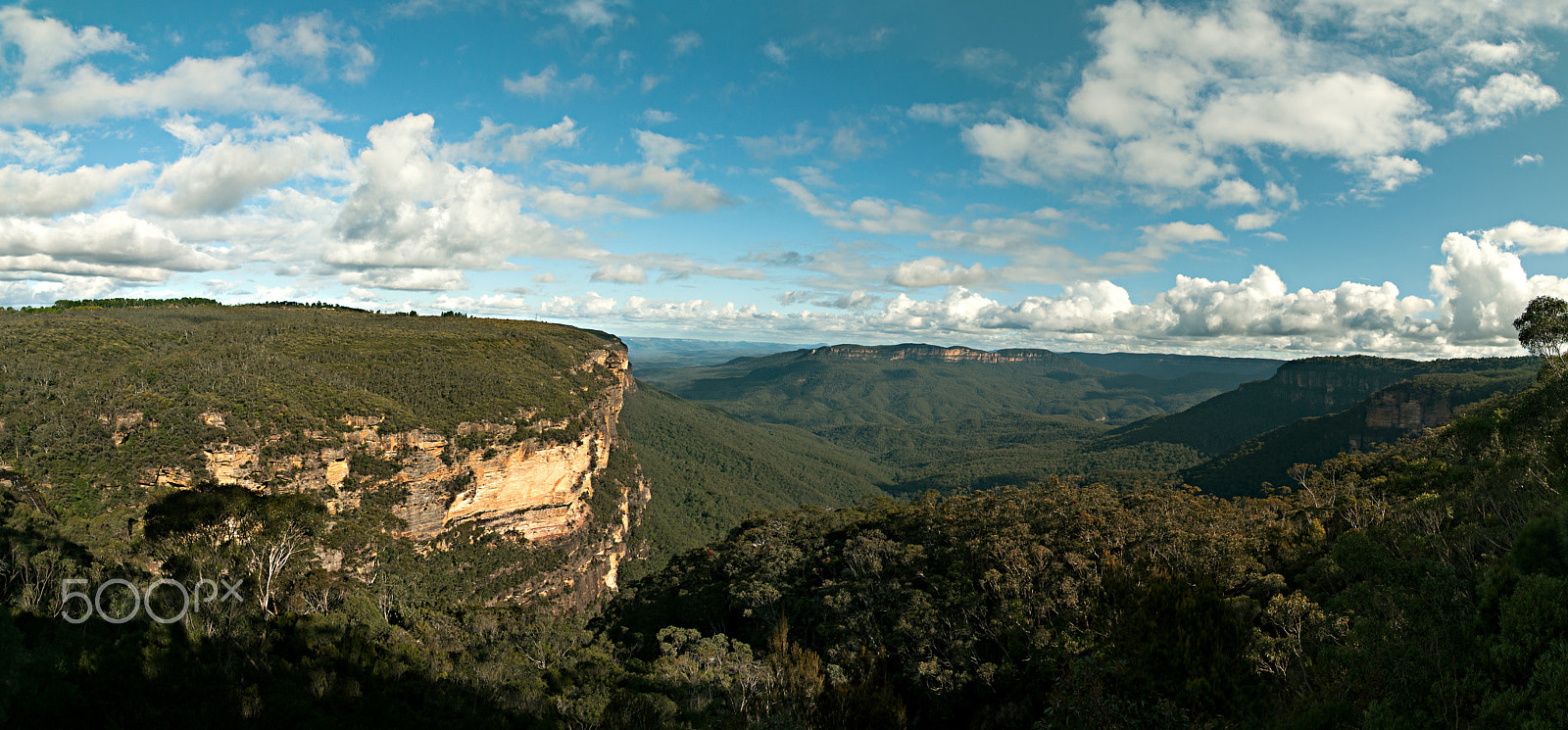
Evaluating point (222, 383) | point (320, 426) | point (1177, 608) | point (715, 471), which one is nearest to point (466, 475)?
point (320, 426)

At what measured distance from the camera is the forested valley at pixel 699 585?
13.2 metres

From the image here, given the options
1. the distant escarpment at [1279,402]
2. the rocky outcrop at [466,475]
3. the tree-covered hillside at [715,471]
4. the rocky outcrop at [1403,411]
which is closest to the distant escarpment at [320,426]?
the rocky outcrop at [466,475]

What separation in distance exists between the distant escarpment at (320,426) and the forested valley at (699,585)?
0.32m

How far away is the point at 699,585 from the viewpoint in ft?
140

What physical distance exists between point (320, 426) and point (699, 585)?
32938 mm

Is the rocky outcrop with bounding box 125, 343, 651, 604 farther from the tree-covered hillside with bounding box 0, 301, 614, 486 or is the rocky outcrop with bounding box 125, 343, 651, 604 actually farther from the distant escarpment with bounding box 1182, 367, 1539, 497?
the distant escarpment with bounding box 1182, 367, 1539, 497

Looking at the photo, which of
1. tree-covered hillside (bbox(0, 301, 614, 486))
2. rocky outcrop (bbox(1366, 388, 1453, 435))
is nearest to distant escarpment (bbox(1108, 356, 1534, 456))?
rocky outcrop (bbox(1366, 388, 1453, 435))

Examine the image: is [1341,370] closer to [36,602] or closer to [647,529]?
[647,529]

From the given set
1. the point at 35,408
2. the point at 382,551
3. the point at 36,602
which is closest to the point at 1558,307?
the point at 36,602

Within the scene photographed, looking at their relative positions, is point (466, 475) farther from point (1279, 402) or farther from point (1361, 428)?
point (1279, 402)

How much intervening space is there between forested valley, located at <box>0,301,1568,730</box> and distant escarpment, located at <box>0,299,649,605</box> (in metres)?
0.32

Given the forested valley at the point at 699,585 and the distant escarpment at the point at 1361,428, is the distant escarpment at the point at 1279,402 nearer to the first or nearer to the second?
the distant escarpment at the point at 1361,428

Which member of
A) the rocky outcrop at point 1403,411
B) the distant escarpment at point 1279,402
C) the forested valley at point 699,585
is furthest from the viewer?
the distant escarpment at point 1279,402

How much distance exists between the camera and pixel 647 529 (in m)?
84.9
